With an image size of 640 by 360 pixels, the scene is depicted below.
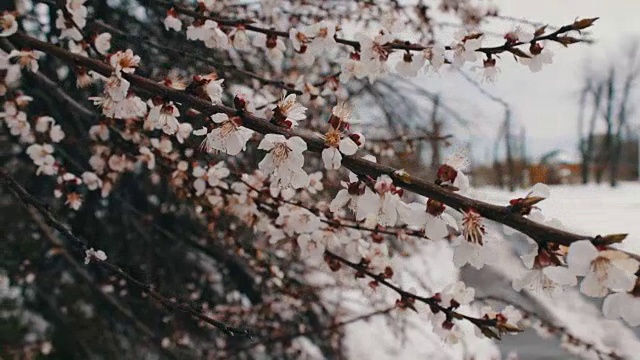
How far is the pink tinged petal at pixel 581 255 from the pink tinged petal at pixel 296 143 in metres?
0.45

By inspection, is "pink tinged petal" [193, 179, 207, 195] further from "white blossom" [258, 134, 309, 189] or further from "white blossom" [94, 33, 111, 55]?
"white blossom" [258, 134, 309, 189]

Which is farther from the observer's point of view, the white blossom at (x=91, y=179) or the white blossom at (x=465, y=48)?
the white blossom at (x=91, y=179)

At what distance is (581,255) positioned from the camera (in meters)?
0.81

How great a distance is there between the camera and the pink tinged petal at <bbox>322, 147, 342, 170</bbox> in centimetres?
94

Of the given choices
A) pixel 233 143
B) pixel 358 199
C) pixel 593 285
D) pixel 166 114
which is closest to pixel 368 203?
pixel 358 199

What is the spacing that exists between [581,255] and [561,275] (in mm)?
78

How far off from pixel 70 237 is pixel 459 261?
2.82 ft

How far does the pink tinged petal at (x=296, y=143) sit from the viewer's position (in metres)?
0.95

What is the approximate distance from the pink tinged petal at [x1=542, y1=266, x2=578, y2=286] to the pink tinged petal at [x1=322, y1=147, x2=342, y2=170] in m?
0.37

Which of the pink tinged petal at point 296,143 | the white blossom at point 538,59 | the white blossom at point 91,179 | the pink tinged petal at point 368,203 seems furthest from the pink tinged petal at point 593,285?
the white blossom at point 91,179

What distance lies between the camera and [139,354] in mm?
4355

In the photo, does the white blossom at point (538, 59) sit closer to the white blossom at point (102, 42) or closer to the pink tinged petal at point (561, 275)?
the pink tinged petal at point (561, 275)

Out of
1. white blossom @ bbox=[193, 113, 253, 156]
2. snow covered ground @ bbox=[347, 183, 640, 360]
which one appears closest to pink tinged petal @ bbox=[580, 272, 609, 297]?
white blossom @ bbox=[193, 113, 253, 156]

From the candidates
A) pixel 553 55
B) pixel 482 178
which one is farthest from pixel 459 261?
pixel 482 178
